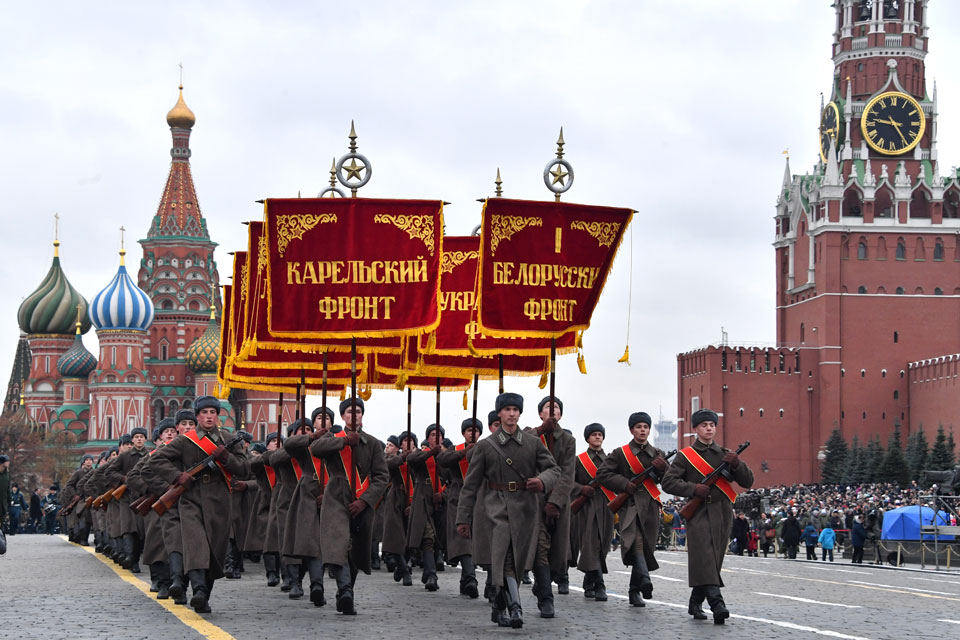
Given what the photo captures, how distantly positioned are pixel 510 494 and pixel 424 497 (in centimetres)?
449

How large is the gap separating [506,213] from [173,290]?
90533mm

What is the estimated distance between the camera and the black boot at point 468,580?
13.4 metres

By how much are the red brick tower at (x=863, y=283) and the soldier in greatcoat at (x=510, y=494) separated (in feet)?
270

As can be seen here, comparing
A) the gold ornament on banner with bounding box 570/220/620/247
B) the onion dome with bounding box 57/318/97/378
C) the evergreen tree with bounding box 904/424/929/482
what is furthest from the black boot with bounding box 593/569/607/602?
the onion dome with bounding box 57/318/97/378

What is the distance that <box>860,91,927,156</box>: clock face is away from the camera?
9862 centimetres

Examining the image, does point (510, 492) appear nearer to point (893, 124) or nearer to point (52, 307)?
point (893, 124)

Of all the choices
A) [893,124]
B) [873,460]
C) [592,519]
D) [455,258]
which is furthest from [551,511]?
[893,124]

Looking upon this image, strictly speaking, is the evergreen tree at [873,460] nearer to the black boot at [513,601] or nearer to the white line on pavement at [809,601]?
the white line on pavement at [809,601]

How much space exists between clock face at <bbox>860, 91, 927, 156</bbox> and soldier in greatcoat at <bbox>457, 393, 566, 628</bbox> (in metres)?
90.7

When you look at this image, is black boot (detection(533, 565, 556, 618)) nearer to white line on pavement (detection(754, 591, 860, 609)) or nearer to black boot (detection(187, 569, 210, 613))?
black boot (detection(187, 569, 210, 613))

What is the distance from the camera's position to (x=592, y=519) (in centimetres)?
1373

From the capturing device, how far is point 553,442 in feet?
39.1

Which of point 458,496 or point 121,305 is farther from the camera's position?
point 121,305

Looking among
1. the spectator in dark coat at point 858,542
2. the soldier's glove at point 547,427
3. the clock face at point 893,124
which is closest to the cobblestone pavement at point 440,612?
the soldier's glove at point 547,427
